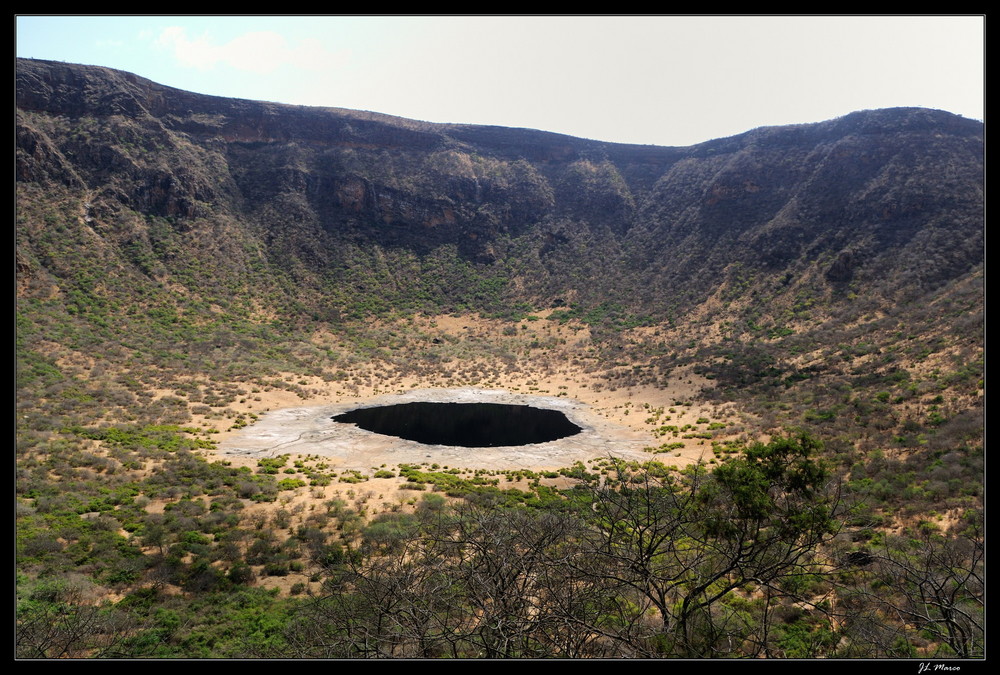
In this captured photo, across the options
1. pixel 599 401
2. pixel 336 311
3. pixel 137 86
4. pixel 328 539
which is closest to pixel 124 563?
pixel 328 539

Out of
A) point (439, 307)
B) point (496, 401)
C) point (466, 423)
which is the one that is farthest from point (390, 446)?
point (439, 307)

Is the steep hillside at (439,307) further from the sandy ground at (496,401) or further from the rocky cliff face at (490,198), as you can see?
the sandy ground at (496,401)

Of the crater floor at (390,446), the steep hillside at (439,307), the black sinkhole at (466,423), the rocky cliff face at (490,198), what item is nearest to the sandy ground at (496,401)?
the crater floor at (390,446)

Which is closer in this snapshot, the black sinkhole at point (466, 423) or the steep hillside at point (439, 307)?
the steep hillside at point (439, 307)

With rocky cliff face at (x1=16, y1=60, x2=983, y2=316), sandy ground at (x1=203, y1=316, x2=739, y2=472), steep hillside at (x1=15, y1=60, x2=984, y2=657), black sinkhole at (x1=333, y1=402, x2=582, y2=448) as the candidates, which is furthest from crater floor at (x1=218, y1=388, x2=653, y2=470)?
rocky cliff face at (x1=16, y1=60, x2=983, y2=316)

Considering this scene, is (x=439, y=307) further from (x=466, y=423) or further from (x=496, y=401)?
(x=466, y=423)

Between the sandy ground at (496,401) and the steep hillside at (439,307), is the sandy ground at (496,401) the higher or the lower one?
the lower one
